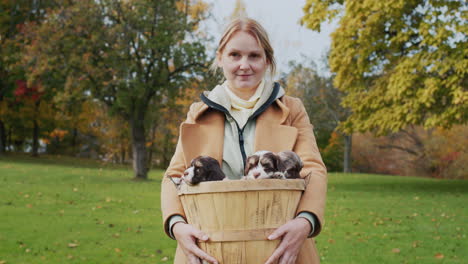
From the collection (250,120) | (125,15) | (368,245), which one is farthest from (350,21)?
(250,120)

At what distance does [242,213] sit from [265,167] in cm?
22

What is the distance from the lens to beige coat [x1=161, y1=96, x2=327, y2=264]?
7.73ft

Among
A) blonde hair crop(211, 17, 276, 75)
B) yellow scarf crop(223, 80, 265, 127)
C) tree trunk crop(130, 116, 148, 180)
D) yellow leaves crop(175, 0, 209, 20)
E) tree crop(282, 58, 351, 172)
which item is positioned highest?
yellow leaves crop(175, 0, 209, 20)

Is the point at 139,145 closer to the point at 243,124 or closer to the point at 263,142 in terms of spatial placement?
the point at 243,124

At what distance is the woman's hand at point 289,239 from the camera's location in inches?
81.0

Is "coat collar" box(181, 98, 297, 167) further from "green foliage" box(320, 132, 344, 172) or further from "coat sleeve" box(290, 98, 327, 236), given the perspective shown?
"green foliage" box(320, 132, 344, 172)

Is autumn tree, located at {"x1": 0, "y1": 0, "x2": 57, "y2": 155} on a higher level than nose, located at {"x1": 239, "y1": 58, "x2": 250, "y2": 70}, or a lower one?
higher

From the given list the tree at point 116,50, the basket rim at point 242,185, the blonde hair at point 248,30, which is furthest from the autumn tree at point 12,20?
the basket rim at point 242,185

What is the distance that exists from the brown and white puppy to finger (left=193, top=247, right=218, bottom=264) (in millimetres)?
474

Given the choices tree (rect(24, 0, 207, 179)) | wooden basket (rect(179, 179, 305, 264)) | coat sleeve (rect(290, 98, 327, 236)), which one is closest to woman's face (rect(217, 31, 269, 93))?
coat sleeve (rect(290, 98, 327, 236))

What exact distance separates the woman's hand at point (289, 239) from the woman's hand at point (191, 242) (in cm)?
27

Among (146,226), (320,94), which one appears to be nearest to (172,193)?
(146,226)

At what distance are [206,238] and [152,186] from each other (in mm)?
16584

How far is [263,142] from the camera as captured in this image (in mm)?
2414
